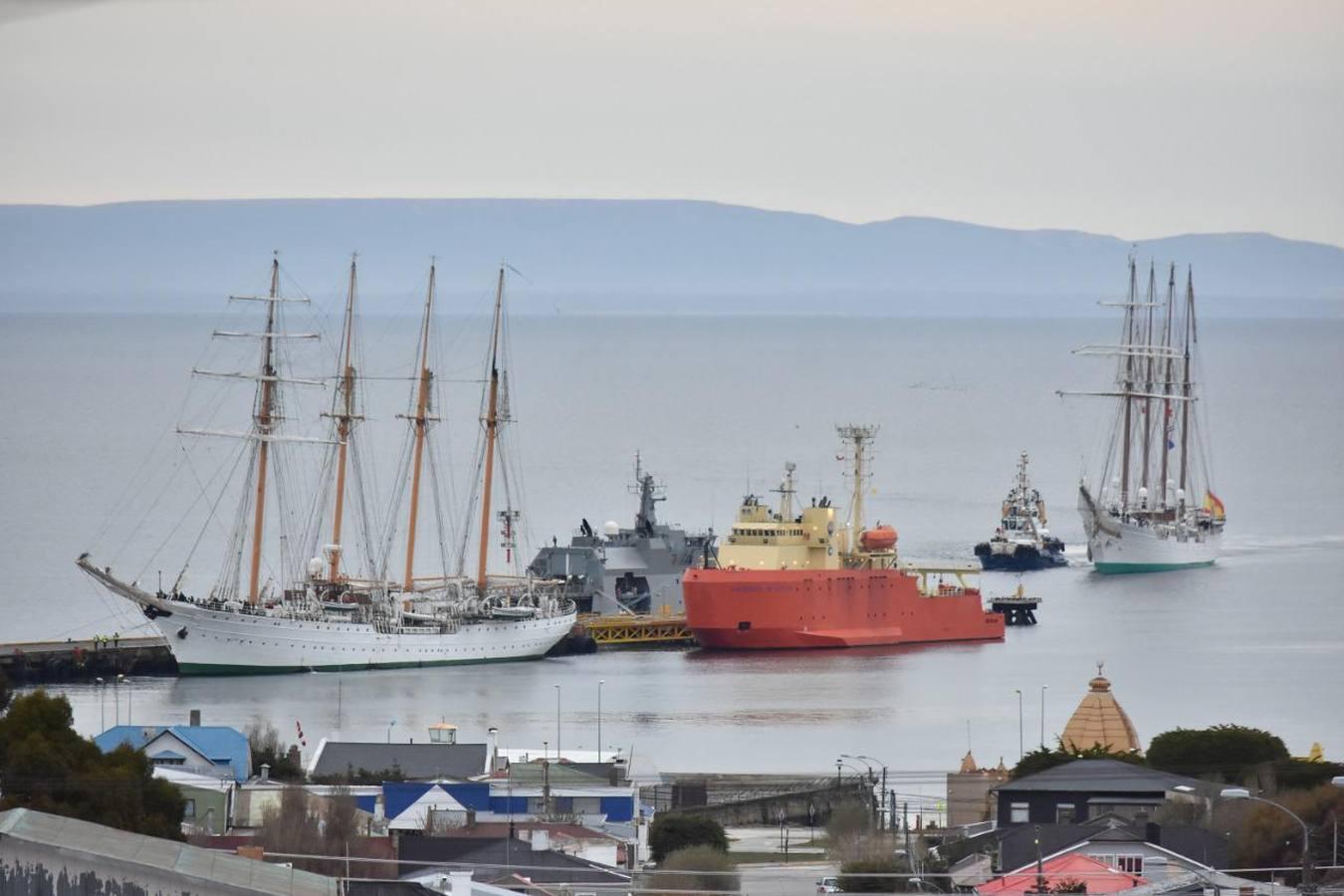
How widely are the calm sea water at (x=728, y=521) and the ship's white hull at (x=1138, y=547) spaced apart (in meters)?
0.86

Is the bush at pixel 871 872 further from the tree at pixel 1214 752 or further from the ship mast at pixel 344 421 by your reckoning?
the ship mast at pixel 344 421

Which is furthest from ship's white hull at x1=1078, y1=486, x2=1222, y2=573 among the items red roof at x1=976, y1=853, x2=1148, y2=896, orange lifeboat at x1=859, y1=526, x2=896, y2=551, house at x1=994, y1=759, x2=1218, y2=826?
red roof at x1=976, y1=853, x2=1148, y2=896

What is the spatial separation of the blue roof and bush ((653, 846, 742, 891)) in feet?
21.3

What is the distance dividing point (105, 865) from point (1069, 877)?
884cm

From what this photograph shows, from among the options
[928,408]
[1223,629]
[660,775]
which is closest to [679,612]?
[1223,629]

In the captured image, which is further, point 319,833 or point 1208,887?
point 319,833

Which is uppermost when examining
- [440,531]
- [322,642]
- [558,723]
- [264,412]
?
[264,412]

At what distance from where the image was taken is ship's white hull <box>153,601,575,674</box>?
58.5 meters

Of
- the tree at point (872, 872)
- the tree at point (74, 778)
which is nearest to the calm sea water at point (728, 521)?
the tree at point (74, 778)

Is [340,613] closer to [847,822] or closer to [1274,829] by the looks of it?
[847,822]

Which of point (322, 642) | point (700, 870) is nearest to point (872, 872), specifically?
point (700, 870)

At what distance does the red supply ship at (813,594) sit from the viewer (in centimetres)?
6312

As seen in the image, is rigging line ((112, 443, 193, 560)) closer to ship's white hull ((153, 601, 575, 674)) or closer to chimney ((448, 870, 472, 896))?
ship's white hull ((153, 601, 575, 674))

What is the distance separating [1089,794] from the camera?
107ft
